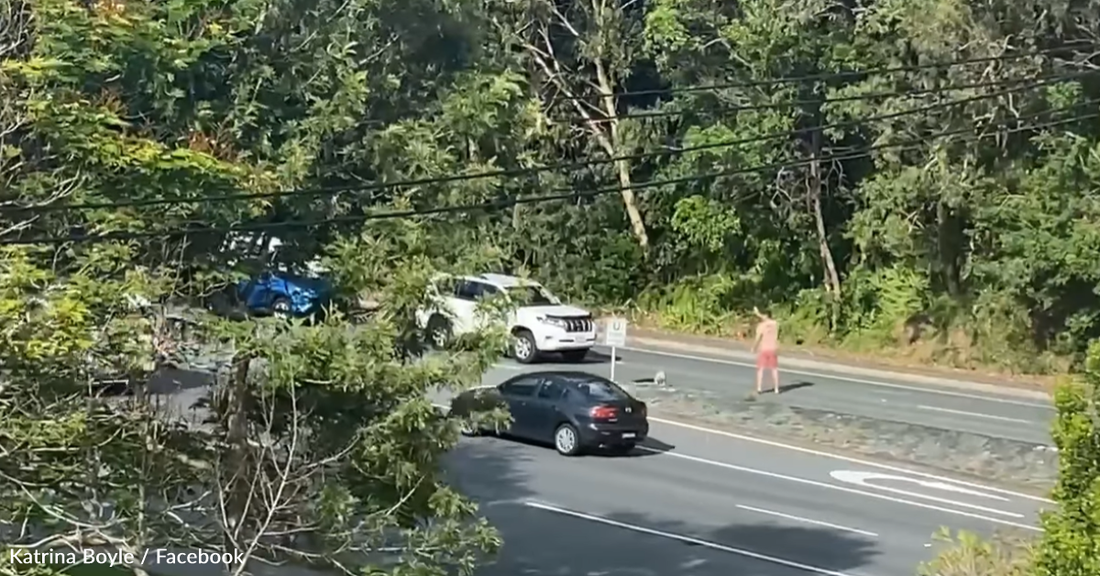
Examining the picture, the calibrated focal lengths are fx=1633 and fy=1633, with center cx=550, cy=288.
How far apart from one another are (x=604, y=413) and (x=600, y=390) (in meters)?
0.68

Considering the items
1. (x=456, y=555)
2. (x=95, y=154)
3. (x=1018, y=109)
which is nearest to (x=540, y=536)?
(x=456, y=555)

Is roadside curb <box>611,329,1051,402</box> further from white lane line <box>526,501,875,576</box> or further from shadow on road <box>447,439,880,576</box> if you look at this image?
white lane line <box>526,501,875,576</box>

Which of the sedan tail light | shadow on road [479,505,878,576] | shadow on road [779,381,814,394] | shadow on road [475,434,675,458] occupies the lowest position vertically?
shadow on road [479,505,878,576]

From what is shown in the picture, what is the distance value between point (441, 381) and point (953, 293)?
27100 mm

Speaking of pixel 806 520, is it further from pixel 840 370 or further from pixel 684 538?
pixel 840 370

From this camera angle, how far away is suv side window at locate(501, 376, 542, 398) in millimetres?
24703

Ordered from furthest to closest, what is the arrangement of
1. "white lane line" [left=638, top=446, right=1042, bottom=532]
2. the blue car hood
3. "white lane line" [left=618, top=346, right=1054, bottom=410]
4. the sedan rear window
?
"white lane line" [left=618, top=346, right=1054, bottom=410], the sedan rear window, "white lane line" [left=638, top=446, right=1042, bottom=532], the blue car hood

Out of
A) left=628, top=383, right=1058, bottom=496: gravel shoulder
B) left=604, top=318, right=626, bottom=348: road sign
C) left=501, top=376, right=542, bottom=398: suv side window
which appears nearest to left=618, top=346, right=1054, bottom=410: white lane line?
left=628, top=383, right=1058, bottom=496: gravel shoulder

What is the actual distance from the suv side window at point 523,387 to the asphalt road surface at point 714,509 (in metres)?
0.78

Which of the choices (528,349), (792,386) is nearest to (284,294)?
(792,386)

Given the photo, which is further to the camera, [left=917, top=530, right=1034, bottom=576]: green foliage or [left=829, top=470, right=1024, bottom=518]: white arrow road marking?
[left=829, top=470, right=1024, bottom=518]: white arrow road marking

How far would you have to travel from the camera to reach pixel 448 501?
38.6 ft

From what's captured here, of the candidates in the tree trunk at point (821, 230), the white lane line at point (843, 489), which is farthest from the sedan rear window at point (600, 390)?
the tree trunk at point (821, 230)

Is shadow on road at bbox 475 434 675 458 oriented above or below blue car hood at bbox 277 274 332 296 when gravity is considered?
below
